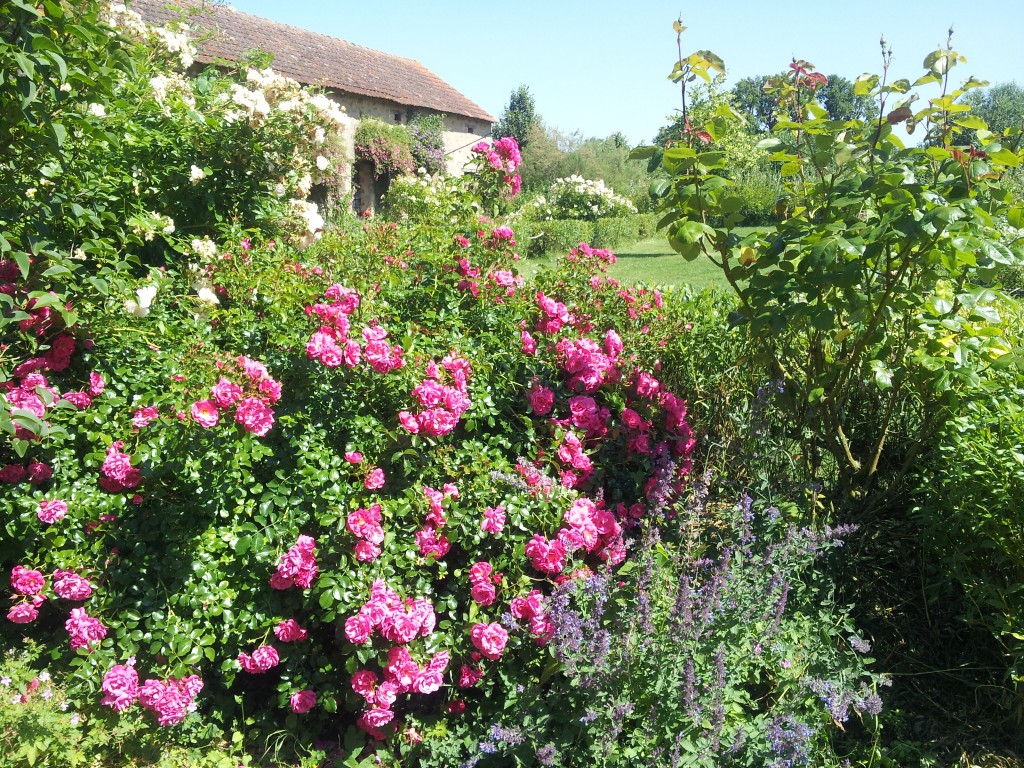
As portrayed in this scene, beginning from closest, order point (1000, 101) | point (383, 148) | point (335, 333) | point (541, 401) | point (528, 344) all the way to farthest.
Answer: point (335, 333), point (541, 401), point (528, 344), point (383, 148), point (1000, 101)

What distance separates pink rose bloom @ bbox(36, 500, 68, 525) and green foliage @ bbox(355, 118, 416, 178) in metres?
16.8

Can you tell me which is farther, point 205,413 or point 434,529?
point 434,529

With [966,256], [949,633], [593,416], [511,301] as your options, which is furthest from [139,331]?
[949,633]

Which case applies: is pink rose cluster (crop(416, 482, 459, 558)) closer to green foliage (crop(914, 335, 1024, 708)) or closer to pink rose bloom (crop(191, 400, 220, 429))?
pink rose bloom (crop(191, 400, 220, 429))

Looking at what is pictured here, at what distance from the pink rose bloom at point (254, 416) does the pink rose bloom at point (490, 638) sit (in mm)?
937

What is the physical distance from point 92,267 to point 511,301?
1735mm

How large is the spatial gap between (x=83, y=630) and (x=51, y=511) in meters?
0.41

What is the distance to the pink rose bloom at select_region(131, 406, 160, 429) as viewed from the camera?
7.73ft

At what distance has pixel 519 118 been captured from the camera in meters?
36.2

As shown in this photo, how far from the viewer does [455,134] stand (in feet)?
81.6

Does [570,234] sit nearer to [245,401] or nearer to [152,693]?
[245,401]

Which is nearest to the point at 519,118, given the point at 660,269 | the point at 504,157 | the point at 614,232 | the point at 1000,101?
the point at 614,232

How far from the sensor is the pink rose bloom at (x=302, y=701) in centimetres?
231

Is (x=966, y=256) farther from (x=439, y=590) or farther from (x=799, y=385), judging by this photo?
(x=439, y=590)
